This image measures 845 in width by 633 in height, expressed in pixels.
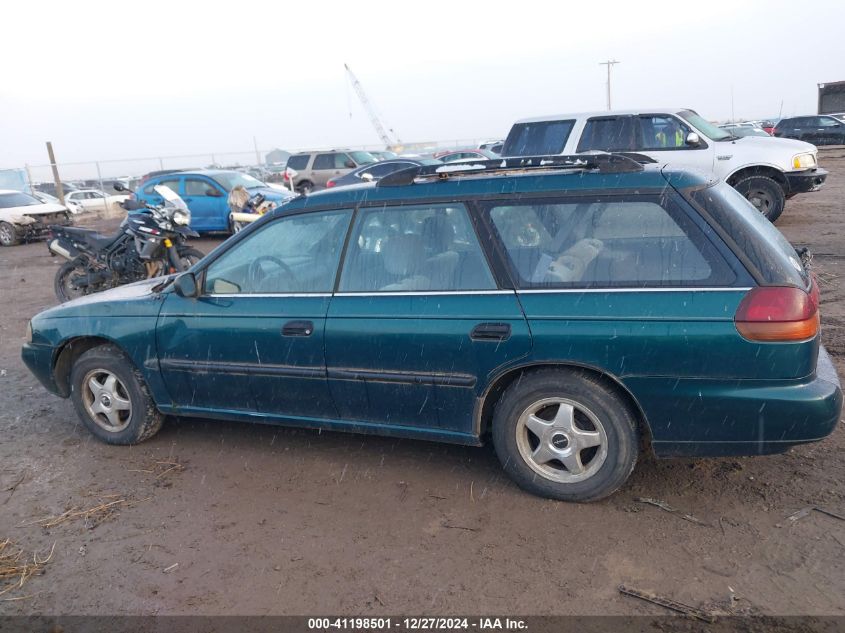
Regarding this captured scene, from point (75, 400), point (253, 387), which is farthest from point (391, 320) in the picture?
point (75, 400)

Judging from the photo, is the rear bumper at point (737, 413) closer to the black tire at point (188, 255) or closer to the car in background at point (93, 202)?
the black tire at point (188, 255)

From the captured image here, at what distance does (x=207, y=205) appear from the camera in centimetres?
1487

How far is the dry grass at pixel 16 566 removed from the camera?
3.25m

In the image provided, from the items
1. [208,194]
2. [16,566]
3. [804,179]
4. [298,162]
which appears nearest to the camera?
[16,566]

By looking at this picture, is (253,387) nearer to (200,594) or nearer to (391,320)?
(391,320)

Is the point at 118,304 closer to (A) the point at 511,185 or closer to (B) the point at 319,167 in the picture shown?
(A) the point at 511,185

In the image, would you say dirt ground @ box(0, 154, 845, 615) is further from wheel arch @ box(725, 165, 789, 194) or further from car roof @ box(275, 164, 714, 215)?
wheel arch @ box(725, 165, 789, 194)

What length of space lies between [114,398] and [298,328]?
5.29 ft

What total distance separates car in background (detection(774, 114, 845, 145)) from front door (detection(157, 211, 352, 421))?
32060 mm

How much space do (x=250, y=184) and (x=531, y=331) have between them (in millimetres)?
13575

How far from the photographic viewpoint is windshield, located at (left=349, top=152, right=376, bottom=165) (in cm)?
2241

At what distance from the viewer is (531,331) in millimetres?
3363

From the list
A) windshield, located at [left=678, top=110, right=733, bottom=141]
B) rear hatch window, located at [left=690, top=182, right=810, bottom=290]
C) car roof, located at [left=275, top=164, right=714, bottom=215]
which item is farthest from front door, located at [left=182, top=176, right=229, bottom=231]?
rear hatch window, located at [left=690, top=182, right=810, bottom=290]

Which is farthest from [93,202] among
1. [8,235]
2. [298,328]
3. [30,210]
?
[298,328]
